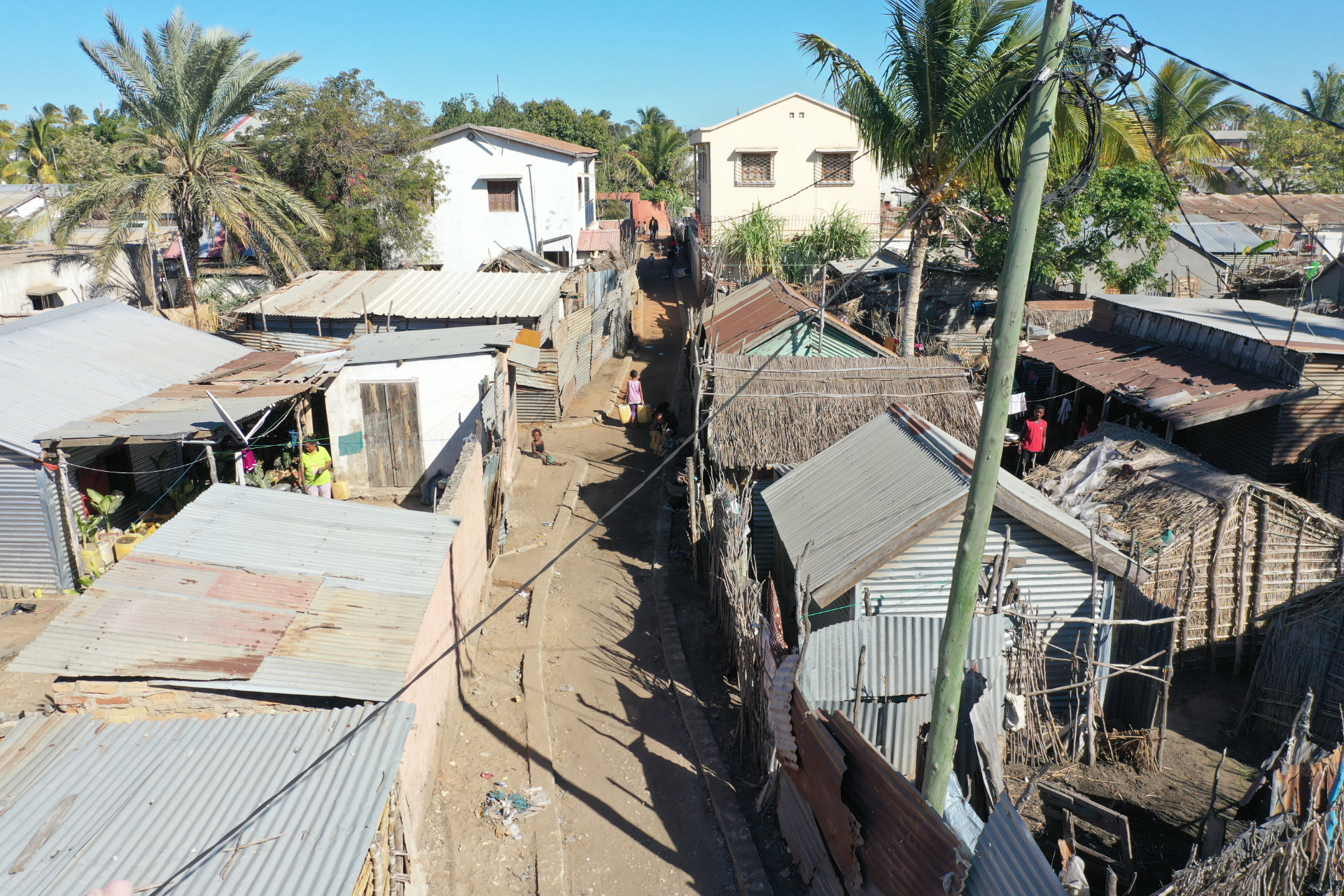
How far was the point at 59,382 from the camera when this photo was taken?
12164mm

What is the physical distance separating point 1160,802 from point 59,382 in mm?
14201

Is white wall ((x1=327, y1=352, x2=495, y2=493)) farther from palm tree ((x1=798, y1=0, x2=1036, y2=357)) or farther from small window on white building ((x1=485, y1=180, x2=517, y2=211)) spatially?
small window on white building ((x1=485, y1=180, x2=517, y2=211))

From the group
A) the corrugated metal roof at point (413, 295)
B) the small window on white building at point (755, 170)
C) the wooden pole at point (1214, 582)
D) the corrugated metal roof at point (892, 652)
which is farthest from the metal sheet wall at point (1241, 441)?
the small window on white building at point (755, 170)

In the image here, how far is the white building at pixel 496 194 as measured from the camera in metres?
28.0

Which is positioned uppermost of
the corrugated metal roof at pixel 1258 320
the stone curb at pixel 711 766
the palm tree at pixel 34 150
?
the palm tree at pixel 34 150

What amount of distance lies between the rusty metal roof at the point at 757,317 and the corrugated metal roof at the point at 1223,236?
12063mm

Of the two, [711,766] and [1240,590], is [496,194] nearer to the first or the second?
[711,766]

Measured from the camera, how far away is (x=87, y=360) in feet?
43.3

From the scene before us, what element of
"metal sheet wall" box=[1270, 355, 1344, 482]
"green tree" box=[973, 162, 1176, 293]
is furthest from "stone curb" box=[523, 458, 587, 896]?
"green tree" box=[973, 162, 1176, 293]

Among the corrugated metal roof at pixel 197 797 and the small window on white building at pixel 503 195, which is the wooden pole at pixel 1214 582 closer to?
the corrugated metal roof at pixel 197 797

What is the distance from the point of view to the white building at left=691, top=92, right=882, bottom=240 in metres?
29.1

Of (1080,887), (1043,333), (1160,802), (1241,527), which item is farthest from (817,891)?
(1043,333)

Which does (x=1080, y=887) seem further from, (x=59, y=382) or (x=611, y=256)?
(x=611, y=256)

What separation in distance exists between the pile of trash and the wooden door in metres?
8.00
